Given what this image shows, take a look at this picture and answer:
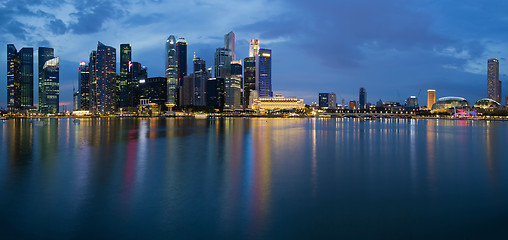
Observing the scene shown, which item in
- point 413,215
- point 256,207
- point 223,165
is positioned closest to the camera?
point 413,215

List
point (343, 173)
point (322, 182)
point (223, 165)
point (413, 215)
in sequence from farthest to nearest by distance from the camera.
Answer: point (223, 165)
point (343, 173)
point (322, 182)
point (413, 215)

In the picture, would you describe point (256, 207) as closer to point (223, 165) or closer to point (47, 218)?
point (47, 218)

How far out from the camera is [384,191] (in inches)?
664

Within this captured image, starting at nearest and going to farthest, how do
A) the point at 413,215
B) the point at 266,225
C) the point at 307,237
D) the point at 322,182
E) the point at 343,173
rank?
1. the point at 307,237
2. the point at 266,225
3. the point at 413,215
4. the point at 322,182
5. the point at 343,173

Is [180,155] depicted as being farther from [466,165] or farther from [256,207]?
[466,165]

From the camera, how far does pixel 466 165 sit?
26.0 metres

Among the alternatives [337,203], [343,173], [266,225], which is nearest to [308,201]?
[337,203]

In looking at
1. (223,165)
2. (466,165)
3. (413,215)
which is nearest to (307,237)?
(413,215)

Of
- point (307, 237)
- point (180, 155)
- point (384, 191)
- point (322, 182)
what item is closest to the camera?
point (307, 237)

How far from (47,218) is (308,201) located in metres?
10.5

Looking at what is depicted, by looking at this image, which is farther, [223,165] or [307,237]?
[223,165]

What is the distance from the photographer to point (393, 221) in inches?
476

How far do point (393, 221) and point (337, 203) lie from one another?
290cm

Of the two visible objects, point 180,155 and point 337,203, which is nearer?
point 337,203
